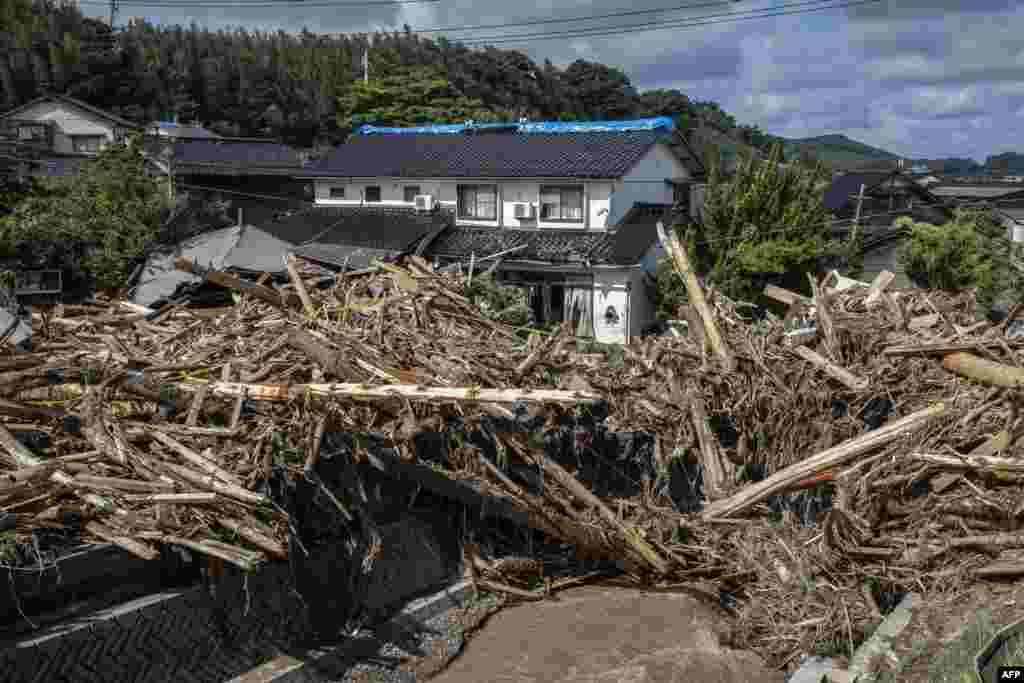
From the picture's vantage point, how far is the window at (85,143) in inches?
1367

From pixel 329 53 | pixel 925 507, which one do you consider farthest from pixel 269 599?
pixel 329 53

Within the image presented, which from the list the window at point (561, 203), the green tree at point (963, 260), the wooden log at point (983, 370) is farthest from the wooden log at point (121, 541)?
the green tree at point (963, 260)

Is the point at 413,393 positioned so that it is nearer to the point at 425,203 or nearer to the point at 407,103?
the point at 425,203

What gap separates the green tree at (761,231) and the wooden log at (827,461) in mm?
12044

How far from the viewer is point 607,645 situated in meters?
7.27

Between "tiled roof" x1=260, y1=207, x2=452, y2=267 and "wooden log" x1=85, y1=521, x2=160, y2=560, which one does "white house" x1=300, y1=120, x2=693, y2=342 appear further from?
"wooden log" x1=85, y1=521, x2=160, y2=560

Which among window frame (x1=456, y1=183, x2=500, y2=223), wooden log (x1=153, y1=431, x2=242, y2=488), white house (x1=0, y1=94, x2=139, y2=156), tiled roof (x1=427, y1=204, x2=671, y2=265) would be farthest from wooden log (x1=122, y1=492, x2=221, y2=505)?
white house (x1=0, y1=94, x2=139, y2=156)

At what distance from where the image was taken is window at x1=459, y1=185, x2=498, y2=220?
24.4 meters

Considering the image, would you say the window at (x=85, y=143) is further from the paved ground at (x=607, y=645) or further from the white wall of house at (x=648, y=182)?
the paved ground at (x=607, y=645)

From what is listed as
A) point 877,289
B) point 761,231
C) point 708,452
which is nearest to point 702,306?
point 708,452

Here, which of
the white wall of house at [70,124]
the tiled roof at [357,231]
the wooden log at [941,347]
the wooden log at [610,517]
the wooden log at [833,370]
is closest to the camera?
the wooden log at [610,517]

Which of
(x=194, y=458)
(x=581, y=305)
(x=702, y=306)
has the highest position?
(x=702, y=306)

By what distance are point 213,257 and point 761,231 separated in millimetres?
13346

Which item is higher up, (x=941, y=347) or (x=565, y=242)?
(x=565, y=242)
